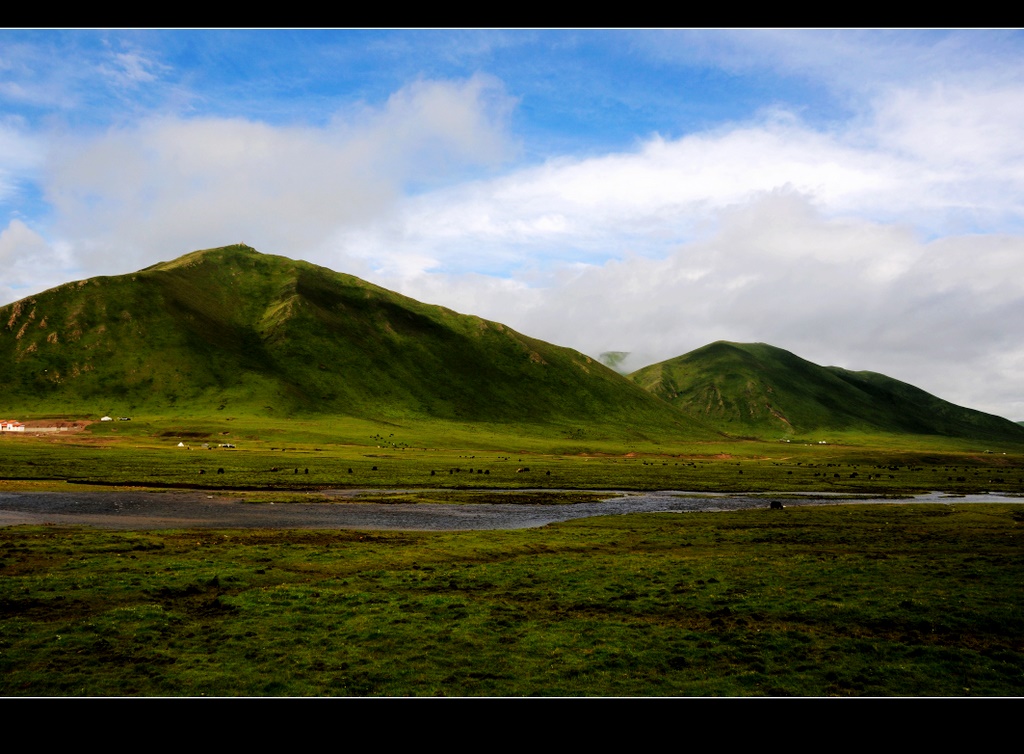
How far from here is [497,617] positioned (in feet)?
86.6

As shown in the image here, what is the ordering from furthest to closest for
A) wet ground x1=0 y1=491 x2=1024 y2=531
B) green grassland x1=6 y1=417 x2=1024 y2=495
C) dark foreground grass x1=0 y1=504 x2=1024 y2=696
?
green grassland x1=6 y1=417 x2=1024 y2=495 → wet ground x1=0 y1=491 x2=1024 y2=531 → dark foreground grass x1=0 y1=504 x2=1024 y2=696

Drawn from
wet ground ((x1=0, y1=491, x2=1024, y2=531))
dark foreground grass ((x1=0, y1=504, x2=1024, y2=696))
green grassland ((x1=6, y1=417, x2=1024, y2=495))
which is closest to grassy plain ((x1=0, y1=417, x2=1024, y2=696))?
dark foreground grass ((x1=0, y1=504, x2=1024, y2=696))

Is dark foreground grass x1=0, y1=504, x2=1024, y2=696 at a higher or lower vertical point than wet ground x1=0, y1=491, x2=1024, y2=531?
higher

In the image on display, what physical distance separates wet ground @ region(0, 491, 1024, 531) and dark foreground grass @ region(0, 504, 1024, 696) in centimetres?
824

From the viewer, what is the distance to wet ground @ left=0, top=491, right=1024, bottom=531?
52.6 meters

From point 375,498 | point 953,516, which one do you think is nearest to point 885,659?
point 953,516

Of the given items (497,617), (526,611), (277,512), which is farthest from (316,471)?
(497,617)

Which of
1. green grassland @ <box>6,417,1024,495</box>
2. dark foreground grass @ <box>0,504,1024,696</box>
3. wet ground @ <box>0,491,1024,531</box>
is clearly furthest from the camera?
green grassland @ <box>6,417,1024,495</box>

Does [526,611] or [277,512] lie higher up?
[526,611]

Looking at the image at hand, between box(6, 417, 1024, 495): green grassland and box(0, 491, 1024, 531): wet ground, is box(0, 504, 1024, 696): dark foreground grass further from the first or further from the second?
box(6, 417, 1024, 495): green grassland

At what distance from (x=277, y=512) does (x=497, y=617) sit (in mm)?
40291

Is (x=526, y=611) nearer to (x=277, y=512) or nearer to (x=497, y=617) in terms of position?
(x=497, y=617)
